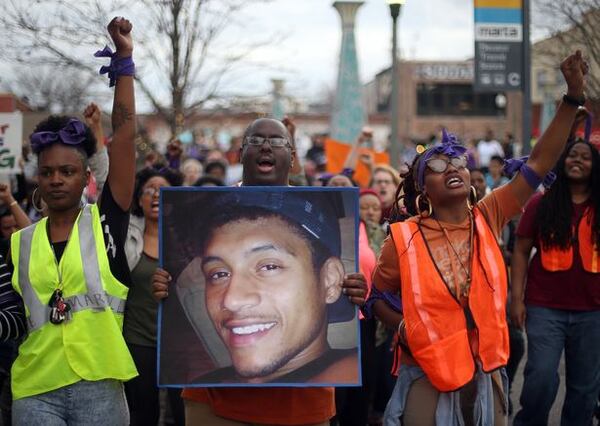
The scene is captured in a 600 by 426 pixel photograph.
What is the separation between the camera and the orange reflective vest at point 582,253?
20.7ft

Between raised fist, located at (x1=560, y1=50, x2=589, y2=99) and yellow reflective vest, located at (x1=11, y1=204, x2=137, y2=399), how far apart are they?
2.35 metres

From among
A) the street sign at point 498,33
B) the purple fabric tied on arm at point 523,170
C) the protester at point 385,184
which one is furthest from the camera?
the street sign at point 498,33

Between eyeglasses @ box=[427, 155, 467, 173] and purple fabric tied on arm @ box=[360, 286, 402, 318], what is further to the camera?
purple fabric tied on arm @ box=[360, 286, 402, 318]

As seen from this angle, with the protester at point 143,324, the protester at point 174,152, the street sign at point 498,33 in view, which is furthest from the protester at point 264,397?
the street sign at point 498,33

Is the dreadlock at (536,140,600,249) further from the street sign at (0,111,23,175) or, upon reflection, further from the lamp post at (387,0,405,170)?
the lamp post at (387,0,405,170)

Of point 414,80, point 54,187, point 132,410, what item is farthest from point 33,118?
point 414,80

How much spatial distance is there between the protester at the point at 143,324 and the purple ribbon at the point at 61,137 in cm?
186

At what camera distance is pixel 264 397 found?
429 centimetres

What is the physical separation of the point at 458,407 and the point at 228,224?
133cm

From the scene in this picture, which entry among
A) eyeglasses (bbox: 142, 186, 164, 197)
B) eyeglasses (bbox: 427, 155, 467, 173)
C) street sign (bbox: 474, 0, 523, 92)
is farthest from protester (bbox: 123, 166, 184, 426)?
street sign (bbox: 474, 0, 523, 92)

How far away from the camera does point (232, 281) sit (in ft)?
13.8

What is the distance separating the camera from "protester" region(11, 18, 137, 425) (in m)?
4.25

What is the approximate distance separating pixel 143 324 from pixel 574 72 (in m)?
3.18

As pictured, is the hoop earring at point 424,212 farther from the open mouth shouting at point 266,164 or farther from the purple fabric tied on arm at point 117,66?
the purple fabric tied on arm at point 117,66
